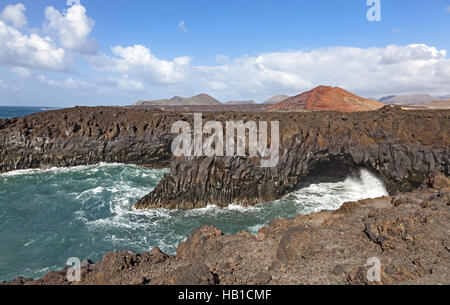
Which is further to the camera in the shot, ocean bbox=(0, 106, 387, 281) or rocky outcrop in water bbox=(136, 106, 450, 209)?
rocky outcrop in water bbox=(136, 106, 450, 209)

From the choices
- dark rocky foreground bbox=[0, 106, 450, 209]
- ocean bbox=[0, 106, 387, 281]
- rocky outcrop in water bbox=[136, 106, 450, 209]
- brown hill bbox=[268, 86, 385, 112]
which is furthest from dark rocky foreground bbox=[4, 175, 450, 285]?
brown hill bbox=[268, 86, 385, 112]

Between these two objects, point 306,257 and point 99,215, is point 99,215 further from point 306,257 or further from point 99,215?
point 306,257

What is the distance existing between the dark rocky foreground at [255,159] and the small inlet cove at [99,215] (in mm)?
1457

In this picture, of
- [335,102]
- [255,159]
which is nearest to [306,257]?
[255,159]

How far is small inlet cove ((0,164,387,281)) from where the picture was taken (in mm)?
14234

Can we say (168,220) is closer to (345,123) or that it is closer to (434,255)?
(434,255)

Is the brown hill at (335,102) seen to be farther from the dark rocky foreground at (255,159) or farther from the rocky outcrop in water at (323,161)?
the rocky outcrop in water at (323,161)

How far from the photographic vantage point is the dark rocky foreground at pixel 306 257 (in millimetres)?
7195

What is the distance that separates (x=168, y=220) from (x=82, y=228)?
525 centimetres

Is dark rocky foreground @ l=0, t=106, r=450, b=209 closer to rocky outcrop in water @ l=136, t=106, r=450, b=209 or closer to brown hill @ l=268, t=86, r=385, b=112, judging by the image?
rocky outcrop in water @ l=136, t=106, r=450, b=209

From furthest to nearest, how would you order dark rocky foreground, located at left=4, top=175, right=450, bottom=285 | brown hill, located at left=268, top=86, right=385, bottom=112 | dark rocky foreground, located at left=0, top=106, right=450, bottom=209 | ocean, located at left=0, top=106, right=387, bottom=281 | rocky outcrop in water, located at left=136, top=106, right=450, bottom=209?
brown hill, located at left=268, top=86, right=385, bottom=112
dark rocky foreground, located at left=0, top=106, right=450, bottom=209
rocky outcrop in water, located at left=136, top=106, right=450, bottom=209
ocean, located at left=0, top=106, right=387, bottom=281
dark rocky foreground, located at left=4, top=175, right=450, bottom=285

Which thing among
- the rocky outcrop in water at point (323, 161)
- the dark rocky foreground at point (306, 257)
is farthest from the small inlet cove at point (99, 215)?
the dark rocky foreground at point (306, 257)

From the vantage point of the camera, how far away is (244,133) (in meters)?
23.6
